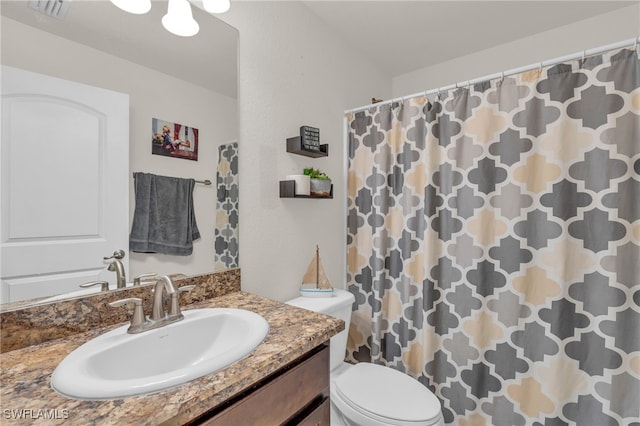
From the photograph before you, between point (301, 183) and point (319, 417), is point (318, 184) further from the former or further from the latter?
point (319, 417)

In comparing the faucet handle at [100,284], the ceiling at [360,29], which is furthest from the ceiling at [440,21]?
the faucet handle at [100,284]

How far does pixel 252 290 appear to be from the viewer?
4.59ft

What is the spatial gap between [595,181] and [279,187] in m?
1.39

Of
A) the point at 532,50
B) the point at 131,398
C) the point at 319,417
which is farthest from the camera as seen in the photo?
the point at 532,50

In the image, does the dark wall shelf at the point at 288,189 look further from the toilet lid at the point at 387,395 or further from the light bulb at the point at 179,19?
the toilet lid at the point at 387,395

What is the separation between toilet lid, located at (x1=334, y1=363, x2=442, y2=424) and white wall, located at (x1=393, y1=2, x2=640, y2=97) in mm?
2179

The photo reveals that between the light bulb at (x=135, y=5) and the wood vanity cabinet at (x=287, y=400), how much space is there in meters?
1.27

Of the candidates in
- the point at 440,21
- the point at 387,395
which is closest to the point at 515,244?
the point at 387,395

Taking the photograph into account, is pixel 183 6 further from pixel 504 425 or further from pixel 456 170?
pixel 504 425

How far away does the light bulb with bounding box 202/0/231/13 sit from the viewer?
1.17m

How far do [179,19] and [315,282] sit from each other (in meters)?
1.34

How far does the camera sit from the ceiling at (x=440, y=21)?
169cm

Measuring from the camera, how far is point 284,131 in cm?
155

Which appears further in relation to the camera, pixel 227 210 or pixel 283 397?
pixel 227 210
